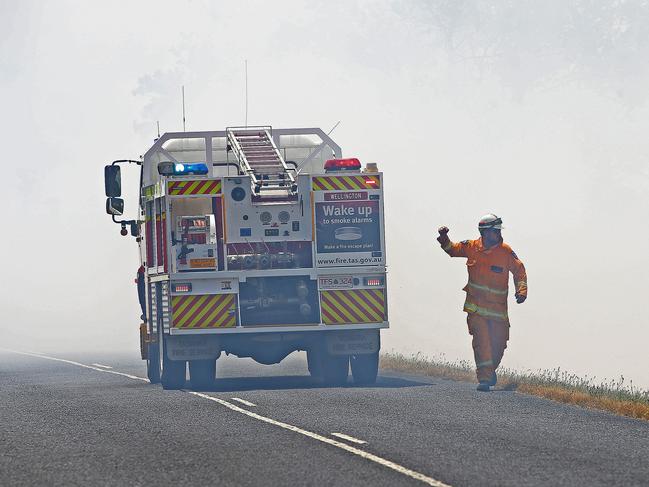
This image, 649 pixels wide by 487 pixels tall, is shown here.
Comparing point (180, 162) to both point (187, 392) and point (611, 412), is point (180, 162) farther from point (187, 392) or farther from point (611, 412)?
point (611, 412)

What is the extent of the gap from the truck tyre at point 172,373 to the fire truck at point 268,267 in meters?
0.01

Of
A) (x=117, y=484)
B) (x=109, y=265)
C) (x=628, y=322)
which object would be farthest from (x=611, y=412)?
(x=109, y=265)

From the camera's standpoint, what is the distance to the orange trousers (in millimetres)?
17297

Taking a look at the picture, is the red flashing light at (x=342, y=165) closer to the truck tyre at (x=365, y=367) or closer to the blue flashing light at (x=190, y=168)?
the blue flashing light at (x=190, y=168)

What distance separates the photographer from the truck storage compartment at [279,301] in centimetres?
1850

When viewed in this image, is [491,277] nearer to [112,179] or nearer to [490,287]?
[490,287]

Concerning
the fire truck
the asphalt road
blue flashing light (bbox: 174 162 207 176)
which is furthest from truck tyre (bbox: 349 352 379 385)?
blue flashing light (bbox: 174 162 207 176)

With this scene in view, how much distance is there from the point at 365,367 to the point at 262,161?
313 centimetres

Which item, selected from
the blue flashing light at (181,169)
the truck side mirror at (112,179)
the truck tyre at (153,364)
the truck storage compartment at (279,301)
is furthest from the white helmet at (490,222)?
the truck tyre at (153,364)

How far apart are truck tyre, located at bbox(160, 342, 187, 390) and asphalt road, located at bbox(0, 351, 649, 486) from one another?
0.46 meters

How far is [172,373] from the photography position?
734 inches

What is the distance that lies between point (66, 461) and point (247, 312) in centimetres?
769

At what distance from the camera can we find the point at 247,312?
1847 centimetres

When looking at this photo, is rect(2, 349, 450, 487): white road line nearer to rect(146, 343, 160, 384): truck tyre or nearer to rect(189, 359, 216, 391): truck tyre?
rect(189, 359, 216, 391): truck tyre
